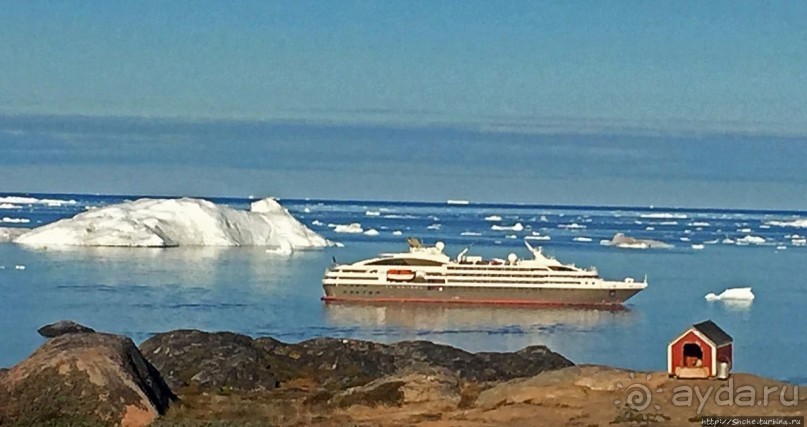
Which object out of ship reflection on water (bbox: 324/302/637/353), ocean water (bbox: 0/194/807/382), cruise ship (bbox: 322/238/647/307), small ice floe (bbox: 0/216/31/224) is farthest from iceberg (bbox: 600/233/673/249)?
small ice floe (bbox: 0/216/31/224)

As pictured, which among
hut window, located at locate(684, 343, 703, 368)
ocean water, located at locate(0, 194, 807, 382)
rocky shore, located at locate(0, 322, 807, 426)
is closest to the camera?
rocky shore, located at locate(0, 322, 807, 426)

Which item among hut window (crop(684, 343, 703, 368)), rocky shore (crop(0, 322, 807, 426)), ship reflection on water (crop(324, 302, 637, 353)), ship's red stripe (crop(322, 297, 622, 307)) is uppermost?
hut window (crop(684, 343, 703, 368))

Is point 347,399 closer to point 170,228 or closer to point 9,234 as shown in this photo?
point 170,228

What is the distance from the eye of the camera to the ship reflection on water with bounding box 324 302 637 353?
37.9 metres

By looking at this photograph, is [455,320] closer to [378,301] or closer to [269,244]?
[378,301]

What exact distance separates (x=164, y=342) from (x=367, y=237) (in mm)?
73345

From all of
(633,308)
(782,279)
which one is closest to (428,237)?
(782,279)

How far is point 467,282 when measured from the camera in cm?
4997

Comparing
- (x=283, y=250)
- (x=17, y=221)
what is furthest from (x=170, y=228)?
(x=17, y=221)

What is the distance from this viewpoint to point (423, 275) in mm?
50406

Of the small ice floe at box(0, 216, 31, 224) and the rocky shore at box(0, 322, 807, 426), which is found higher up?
the rocky shore at box(0, 322, 807, 426)

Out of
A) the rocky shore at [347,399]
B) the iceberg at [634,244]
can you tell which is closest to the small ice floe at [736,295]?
the rocky shore at [347,399]

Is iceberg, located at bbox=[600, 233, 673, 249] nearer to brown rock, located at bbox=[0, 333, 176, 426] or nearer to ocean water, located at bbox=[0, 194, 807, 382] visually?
ocean water, located at bbox=[0, 194, 807, 382]

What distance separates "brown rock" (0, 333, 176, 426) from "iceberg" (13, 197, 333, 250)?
59403 mm
